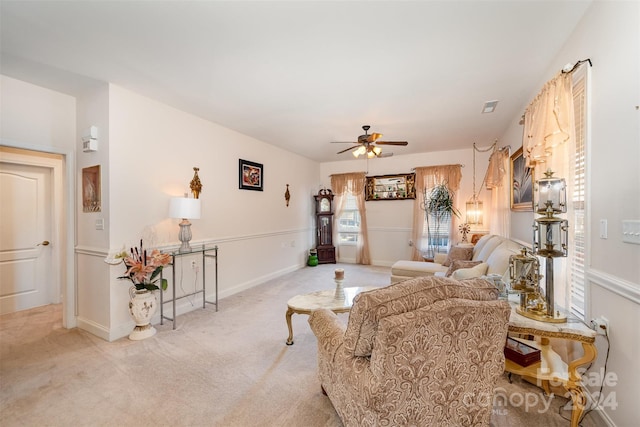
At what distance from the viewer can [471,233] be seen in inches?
218

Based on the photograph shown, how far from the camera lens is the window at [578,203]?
183 cm

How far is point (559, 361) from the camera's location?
70.2 inches

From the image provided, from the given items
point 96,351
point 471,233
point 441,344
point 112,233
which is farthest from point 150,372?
point 471,233

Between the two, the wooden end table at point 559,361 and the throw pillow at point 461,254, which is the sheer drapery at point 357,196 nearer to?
the throw pillow at point 461,254

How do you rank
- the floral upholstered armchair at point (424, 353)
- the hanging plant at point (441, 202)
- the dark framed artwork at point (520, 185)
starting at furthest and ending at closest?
the hanging plant at point (441, 202), the dark framed artwork at point (520, 185), the floral upholstered armchair at point (424, 353)

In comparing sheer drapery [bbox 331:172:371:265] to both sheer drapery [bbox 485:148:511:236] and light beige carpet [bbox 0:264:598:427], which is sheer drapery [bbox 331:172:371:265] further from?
light beige carpet [bbox 0:264:598:427]

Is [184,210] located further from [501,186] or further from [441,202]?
[441,202]

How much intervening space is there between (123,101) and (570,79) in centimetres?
394

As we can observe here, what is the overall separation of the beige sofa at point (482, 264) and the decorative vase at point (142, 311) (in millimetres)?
3165

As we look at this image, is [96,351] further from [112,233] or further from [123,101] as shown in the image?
[123,101]

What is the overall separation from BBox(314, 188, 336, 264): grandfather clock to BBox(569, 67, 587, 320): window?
484cm

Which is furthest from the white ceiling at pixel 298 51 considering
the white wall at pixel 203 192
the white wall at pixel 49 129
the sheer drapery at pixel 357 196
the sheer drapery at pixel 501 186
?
the sheer drapery at pixel 357 196

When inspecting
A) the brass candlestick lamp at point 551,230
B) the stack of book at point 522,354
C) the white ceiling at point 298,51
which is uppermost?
the white ceiling at point 298,51

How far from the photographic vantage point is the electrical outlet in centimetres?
155
